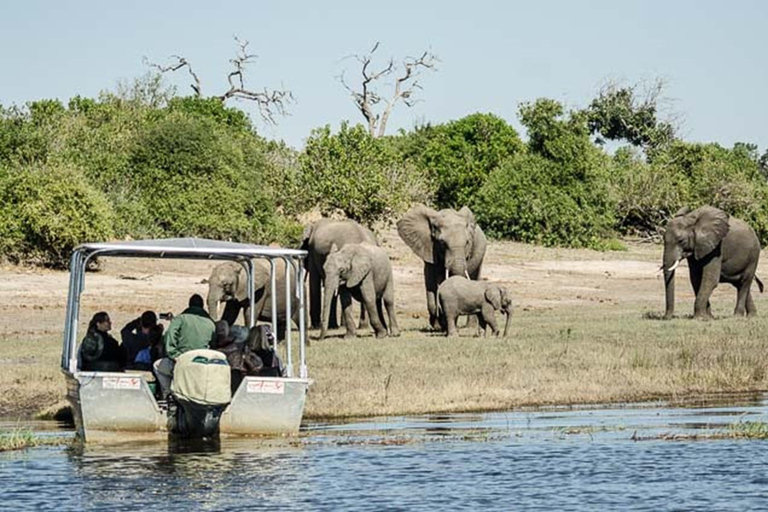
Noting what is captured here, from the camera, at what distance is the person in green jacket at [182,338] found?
19375 millimetres

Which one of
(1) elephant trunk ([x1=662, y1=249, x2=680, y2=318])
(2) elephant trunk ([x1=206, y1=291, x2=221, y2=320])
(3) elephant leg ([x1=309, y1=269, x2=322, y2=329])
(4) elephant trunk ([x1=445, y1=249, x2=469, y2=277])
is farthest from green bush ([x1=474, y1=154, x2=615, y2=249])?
(2) elephant trunk ([x1=206, y1=291, x2=221, y2=320])

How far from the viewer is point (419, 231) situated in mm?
33469

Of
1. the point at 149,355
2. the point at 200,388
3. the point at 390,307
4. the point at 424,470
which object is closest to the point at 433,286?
the point at 390,307

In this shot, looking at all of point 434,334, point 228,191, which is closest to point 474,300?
point 434,334

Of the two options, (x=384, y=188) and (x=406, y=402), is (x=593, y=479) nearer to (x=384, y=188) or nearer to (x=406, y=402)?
(x=406, y=402)

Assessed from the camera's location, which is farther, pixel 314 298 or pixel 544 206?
pixel 544 206

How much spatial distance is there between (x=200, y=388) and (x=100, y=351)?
2.10m

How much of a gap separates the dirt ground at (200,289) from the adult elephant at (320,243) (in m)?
1.88

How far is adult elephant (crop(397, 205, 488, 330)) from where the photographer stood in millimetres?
32250

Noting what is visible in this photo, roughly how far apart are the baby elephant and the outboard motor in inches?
435

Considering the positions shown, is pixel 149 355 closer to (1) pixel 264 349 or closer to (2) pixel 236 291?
(1) pixel 264 349

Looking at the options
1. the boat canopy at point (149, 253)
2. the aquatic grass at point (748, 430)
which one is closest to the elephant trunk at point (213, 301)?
the boat canopy at point (149, 253)

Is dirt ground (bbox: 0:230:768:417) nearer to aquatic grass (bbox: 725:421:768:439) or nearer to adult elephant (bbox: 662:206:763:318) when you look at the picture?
adult elephant (bbox: 662:206:763:318)

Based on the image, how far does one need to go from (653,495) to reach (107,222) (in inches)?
1056
